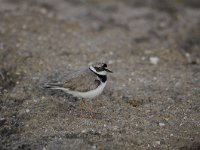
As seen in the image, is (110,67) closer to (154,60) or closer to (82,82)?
(154,60)

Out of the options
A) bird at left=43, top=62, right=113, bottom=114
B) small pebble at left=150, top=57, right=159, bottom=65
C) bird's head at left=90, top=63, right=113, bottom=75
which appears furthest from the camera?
small pebble at left=150, top=57, right=159, bottom=65

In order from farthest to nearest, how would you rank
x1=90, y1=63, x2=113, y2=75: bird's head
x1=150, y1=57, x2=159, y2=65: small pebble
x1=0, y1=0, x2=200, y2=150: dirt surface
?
1. x1=150, y1=57, x2=159, y2=65: small pebble
2. x1=90, y1=63, x2=113, y2=75: bird's head
3. x1=0, y1=0, x2=200, y2=150: dirt surface

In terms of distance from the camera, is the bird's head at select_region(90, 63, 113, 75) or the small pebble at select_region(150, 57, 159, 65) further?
the small pebble at select_region(150, 57, 159, 65)

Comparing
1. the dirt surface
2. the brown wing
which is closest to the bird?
the brown wing

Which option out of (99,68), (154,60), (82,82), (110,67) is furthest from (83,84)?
(154,60)

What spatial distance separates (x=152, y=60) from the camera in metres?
10.7

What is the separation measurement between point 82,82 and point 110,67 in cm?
247

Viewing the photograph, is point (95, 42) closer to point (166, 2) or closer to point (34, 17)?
point (34, 17)

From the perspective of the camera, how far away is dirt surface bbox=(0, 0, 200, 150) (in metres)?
7.54

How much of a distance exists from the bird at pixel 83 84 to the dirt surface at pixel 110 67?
0.44 meters

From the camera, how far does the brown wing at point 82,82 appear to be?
7.98m

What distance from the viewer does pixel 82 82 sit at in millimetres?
8047

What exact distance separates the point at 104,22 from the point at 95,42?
1.50m

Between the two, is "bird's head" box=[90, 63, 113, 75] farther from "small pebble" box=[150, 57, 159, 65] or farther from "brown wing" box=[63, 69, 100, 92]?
"small pebble" box=[150, 57, 159, 65]
